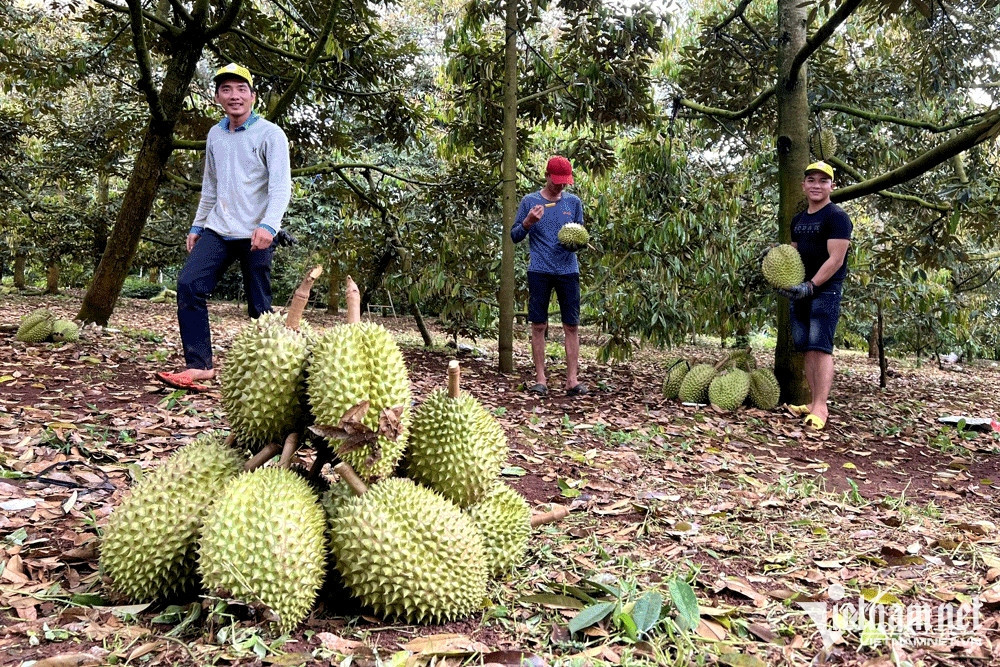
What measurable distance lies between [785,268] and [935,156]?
3.93 ft

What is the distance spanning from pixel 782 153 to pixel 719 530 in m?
4.30

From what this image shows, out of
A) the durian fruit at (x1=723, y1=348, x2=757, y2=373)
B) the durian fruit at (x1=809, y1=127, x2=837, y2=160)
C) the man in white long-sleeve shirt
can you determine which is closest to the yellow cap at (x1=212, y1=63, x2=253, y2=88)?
the man in white long-sleeve shirt

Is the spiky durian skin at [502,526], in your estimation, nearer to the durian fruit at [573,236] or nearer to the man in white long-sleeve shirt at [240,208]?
the man in white long-sleeve shirt at [240,208]

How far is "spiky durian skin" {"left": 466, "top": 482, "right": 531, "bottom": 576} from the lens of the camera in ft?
6.49

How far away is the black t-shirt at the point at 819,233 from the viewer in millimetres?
4922

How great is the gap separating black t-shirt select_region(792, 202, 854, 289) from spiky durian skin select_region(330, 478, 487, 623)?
14.0 feet

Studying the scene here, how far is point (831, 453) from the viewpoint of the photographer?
14.5ft

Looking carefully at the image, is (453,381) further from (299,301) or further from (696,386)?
(696,386)

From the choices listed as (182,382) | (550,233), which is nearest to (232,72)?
(182,382)

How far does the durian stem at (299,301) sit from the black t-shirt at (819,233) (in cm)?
430

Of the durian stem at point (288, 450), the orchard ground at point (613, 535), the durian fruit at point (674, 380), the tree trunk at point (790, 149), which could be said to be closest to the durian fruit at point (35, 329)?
the orchard ground at point (613, 535)

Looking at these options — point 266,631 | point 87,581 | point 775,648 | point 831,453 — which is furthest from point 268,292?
point 831,453

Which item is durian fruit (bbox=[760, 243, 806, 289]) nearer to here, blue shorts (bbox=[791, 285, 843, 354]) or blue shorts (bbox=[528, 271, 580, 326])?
blue shorts (bbox=[791, 285, 843, 354])

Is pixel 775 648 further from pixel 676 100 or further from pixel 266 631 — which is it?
pixel 676 100
